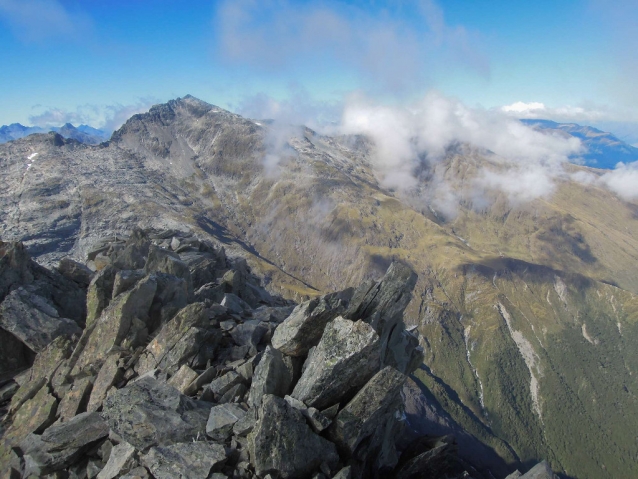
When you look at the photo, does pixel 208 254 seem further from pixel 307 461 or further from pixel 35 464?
pixel 307 461

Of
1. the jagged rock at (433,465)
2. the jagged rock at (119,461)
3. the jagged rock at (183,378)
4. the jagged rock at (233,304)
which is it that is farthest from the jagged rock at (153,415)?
the jagged rock at (233,304)

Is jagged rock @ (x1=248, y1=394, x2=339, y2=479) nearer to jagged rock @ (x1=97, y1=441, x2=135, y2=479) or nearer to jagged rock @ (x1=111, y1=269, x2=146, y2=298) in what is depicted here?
jagged rock @ (x1=97, y1=441, x2=135, y2=479)

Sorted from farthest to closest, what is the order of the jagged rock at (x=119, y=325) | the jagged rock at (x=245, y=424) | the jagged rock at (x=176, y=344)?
the jagged rock at (x=119, y=325) < the jagged rock at (x=176, y=344) < the jagged rock at (x=245, y=424)

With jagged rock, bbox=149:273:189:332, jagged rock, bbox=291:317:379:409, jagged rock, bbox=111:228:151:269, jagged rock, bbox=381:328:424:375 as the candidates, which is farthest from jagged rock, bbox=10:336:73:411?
jagged rock, bbox=381:328:424:375

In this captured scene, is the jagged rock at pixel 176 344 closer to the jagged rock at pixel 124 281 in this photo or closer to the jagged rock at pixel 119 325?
the jagged rock at pixel 119 325

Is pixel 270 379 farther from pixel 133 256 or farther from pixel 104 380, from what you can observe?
pixel 133 256

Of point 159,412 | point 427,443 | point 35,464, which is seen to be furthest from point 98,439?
point 427,443
